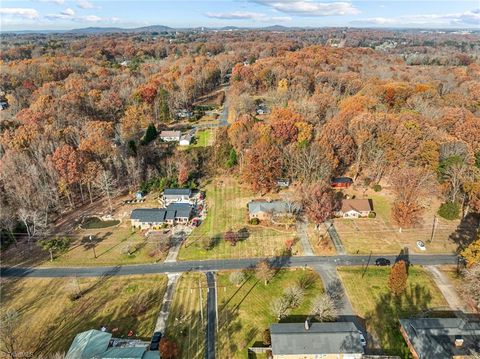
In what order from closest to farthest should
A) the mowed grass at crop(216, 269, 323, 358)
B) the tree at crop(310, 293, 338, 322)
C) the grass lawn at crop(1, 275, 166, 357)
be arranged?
the mowed grass at crop(216, 269, 323, 358), the grass lawn at crop(1, 275, 166, 357), the tree at crop(310, 293, 338, 322)

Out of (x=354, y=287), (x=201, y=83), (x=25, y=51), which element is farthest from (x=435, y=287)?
(x=25, y=51)

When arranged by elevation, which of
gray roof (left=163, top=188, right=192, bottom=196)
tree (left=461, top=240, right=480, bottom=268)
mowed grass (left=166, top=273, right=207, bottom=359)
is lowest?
mowed grass (left=166, top=273, right=207, bottom=359)

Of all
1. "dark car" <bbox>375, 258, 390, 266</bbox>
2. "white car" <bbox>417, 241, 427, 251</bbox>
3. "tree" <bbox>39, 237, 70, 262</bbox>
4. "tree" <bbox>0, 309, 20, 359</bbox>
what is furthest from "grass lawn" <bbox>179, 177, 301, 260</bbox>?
"tree" <bbox>0, 309, 20, 359</bbox>

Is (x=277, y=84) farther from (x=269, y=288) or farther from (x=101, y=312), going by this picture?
(x=101, y=312)

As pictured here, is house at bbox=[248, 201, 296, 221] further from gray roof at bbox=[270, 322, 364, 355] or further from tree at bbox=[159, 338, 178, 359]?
tree at bbox=[159, 338, 178, 359]

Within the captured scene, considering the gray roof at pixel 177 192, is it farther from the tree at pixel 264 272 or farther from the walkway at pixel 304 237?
the tree at pixel 264 272

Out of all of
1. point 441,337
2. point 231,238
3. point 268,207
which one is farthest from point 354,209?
point 441,337

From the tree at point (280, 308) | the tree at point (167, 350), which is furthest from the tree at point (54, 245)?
the tree at point (280, 308)
